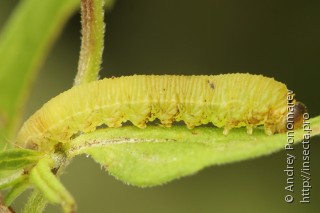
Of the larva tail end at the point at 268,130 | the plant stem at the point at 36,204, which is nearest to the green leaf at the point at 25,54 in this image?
the plant stem at the point at 36,204

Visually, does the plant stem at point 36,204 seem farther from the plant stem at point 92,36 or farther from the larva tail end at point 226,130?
the larva tail end at point 226,130

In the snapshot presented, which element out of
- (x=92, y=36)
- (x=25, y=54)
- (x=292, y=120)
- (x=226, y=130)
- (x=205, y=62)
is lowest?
(x=226, y=130)

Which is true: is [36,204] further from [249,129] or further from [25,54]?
[25,54]

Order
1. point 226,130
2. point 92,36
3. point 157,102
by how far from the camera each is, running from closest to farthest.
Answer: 1. point 226,130
2. point 92,36
3. point 157,102

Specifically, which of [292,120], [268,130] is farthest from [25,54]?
[292,120]

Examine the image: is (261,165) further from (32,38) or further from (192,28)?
(32,38)

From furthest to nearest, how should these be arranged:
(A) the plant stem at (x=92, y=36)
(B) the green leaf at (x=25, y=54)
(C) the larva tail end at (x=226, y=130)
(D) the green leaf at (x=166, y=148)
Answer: (B) the green leaf at (x=25, y=54) < (A) the plant stem at (x=92, y=36) < (C) the larva tail end at (x=226, y=130) < (D) the green leaf at (x=166, y=148)
